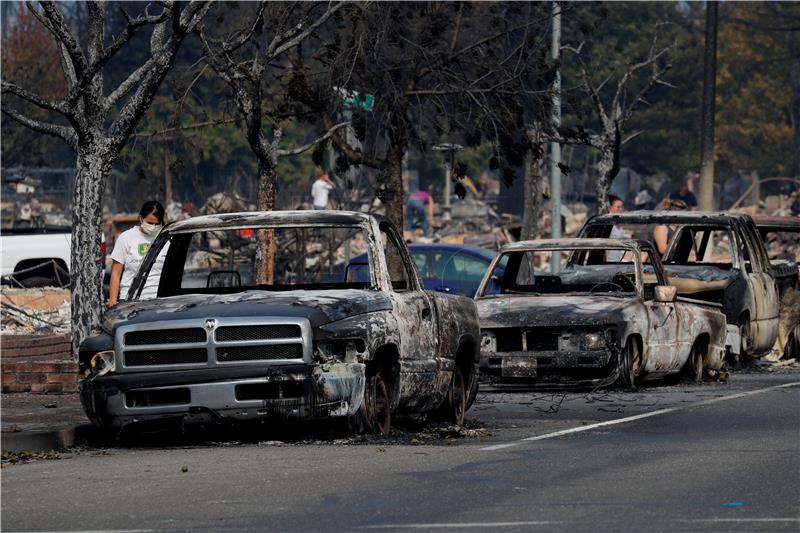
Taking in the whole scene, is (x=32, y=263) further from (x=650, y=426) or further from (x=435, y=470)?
(x=435, y=470)

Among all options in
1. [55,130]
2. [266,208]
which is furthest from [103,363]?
[266,208]

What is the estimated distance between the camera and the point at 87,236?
1564 centimetres

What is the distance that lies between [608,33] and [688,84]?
4781 millimetres

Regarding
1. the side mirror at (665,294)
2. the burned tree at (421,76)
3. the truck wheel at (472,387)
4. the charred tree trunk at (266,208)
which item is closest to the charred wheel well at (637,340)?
the side mirror at (665,294)

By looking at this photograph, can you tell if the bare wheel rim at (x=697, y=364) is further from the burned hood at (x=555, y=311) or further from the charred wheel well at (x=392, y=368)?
the charred wheel well at (x=392, y=368)

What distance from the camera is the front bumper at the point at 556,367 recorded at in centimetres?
1576

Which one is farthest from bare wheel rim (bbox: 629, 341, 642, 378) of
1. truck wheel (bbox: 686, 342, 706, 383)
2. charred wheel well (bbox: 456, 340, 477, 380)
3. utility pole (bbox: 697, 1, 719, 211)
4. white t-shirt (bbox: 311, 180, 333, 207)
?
white t-shirt (bbox: 311, 180, 333, 207)

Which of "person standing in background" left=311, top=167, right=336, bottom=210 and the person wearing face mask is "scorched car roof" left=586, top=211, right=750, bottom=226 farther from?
"person standing in background" left=311, top=167, right=336, bottom=210

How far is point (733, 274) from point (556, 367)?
4.73 m

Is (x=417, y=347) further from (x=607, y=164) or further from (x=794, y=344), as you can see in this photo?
(x=607, y=164)

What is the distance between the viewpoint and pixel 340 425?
12023mm

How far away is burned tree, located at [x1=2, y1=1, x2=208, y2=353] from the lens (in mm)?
14734

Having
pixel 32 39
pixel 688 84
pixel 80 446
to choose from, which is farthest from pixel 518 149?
pixel 688 84

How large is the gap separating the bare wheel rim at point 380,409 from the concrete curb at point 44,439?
2128 millimetres
